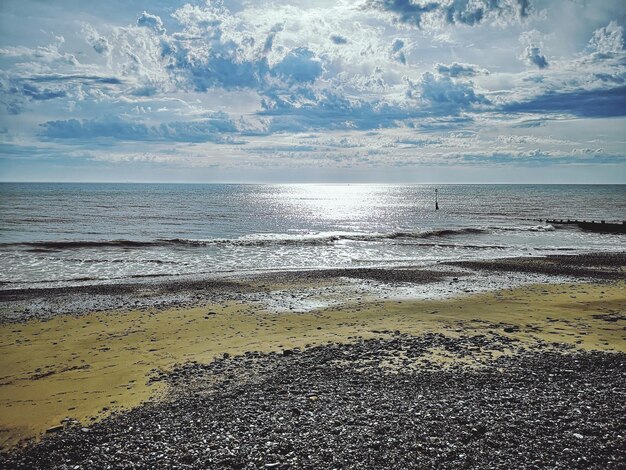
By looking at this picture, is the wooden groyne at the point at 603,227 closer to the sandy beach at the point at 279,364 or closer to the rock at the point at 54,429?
the sandy beach at the point at 279,364

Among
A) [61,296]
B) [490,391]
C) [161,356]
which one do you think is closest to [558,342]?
[490,391]

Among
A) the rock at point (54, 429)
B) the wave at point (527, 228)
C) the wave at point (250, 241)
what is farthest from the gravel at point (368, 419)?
the wave at point (527, 228)

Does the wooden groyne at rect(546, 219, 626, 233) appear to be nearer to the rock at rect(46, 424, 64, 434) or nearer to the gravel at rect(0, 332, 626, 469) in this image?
the gravel at rect(0, 332, 626, 469)

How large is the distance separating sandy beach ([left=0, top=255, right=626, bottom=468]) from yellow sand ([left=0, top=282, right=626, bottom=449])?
56mm

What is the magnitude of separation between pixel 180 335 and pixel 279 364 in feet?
15.6

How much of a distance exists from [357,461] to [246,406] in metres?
2.81

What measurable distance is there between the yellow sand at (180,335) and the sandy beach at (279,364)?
56mm

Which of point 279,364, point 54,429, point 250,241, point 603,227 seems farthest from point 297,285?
point 603,227

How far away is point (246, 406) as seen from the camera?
8867mm

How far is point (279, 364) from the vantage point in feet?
37.4

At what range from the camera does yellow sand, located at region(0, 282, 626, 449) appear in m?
9.71

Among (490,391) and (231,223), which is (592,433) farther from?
(231,223)

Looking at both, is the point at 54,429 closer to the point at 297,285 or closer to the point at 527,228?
Result: the point at 297,285

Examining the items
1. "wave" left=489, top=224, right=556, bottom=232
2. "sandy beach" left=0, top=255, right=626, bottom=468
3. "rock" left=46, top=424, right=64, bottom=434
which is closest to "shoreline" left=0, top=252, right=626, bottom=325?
"sandy beach" left=0, top=255, right=626, bottom=468
